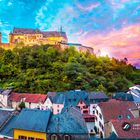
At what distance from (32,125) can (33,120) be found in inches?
19.4

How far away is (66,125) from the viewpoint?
82.7 ft

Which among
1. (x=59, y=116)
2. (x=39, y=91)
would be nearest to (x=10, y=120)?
(x=59, y=116)

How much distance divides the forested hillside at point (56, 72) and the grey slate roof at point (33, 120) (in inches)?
1371

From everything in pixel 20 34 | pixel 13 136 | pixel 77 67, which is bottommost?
pixel 13 136

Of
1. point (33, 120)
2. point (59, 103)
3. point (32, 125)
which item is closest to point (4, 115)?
point (33, 120)

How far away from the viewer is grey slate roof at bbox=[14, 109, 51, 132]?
2523 centimetres

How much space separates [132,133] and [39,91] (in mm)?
37065

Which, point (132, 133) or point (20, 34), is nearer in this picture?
point (132, 133)

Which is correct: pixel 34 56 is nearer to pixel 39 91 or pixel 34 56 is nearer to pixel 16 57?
pixel 16 57

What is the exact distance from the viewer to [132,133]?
26453 millimetres

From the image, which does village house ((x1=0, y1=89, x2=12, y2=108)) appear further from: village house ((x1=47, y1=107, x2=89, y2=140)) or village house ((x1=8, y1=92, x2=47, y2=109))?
village house ((x1=47, y1=107, x2=89, y2=140))

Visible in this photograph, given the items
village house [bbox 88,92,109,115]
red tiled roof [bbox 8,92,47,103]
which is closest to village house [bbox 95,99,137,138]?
village house [bbox 88,92,109,115]

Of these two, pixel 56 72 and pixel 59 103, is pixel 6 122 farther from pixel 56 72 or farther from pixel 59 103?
pixel 56 72

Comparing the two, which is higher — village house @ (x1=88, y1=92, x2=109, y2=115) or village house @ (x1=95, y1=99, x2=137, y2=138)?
village house @ (x1=88, y1=92, x2=109, y2=115)
